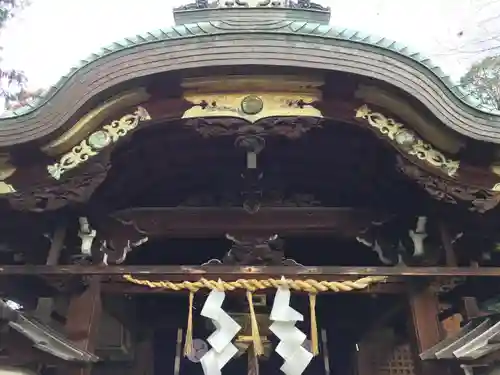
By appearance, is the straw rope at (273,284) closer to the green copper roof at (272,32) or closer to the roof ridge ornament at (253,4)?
the green copper roof at (272,32)

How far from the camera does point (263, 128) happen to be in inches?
136

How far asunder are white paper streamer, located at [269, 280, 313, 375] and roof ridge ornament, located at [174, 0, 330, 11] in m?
2.02

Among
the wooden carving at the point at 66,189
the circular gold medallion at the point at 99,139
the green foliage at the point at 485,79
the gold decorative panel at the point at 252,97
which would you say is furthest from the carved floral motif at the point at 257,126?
the green foliage at the point at 485,79

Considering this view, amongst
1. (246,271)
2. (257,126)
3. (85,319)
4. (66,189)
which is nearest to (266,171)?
(257,126)

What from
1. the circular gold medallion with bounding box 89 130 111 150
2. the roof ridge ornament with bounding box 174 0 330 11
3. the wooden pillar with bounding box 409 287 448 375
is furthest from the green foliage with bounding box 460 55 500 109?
the circular gold medallion with bounding box 89 130 111 150

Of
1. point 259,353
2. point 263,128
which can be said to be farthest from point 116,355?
point 263,128

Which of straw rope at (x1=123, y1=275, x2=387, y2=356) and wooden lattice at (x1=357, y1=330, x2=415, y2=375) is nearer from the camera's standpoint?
straw rope at (x1=123, y1=275, x2=387, y2=356)

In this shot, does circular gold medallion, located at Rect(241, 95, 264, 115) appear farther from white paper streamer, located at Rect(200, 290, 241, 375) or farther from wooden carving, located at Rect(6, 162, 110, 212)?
white paper streamer, located at Rect(200, 290, 241, 375)

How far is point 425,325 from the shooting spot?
3719mm

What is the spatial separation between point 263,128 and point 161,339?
3.07 m

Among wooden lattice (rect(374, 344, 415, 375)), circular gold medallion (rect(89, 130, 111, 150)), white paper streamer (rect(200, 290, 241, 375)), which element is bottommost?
white paper streamer (rect(200, 290, 241, 375))

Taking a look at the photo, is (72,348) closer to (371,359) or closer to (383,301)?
(383,301)

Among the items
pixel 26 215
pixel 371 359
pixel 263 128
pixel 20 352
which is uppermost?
pixel 263 128

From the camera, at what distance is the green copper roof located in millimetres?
3359
